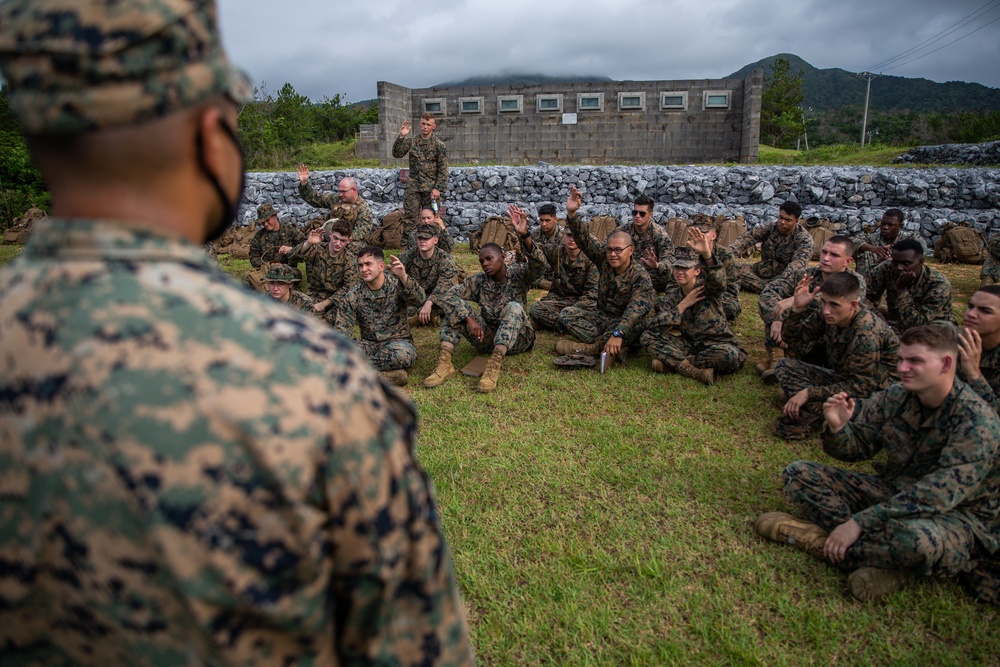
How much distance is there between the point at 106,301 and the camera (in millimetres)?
836

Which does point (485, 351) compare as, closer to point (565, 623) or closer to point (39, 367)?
point (565, 623)

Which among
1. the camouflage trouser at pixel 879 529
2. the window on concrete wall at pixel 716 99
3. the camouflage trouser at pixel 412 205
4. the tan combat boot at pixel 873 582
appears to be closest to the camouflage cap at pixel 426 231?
the camouflage trouser at pixel 412 205

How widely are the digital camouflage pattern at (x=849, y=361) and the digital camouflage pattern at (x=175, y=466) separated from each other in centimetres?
486

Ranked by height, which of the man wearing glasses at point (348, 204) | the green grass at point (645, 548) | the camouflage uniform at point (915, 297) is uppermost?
the man wearing glasses at point (348, 204)

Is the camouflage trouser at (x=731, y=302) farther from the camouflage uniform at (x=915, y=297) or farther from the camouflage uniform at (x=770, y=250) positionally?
the camouflage uniform at (x=915, y=297)

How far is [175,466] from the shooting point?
794 mm

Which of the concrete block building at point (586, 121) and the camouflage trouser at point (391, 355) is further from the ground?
the concrete block building at point (586, 121)

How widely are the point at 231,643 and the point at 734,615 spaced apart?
293 centimetres

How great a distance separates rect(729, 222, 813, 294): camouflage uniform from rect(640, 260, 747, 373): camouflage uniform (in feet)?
7.46

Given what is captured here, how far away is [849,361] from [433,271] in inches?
195

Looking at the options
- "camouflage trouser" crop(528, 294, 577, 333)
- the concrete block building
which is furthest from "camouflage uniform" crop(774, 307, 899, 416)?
the concrete block building

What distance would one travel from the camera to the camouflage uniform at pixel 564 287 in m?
7.93

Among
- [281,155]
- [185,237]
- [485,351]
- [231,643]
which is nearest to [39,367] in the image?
[185,237]

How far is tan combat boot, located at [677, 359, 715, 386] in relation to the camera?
20.2ft
